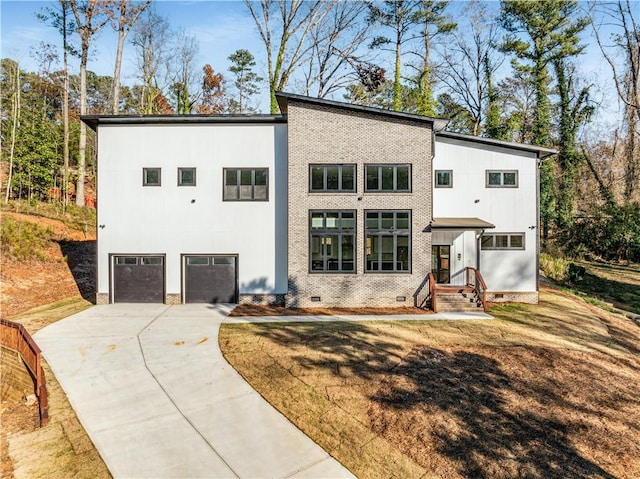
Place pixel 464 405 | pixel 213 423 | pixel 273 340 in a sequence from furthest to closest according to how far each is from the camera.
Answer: pixel 273 340 < pixel 464 405 < pixel 213 423

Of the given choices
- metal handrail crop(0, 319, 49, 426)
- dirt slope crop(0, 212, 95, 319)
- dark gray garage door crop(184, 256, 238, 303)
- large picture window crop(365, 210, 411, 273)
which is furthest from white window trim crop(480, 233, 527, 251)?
dirt slope crop(0, 212, 95, 319)

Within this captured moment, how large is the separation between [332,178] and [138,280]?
8.94 meters

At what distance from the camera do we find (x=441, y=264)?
15.7 meters

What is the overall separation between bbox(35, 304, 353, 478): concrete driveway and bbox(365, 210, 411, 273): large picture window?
661 centimetres

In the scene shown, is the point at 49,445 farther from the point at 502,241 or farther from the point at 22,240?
the point at 22,240

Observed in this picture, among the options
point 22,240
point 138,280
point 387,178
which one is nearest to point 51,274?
point 22,240

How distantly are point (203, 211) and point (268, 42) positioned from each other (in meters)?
18.5

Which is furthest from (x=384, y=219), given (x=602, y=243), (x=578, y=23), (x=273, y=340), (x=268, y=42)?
(x=578, y=23)

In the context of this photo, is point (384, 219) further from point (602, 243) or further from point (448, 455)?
point (602, 243)

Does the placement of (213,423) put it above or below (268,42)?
below

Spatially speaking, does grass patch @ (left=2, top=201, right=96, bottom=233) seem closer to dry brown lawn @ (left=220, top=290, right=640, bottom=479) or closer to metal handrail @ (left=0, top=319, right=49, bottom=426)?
metal handrail @ (left=0, top=319, right=49, bottom=426)

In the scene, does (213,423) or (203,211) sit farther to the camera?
(203,211)

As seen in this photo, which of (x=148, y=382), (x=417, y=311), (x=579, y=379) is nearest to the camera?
(x=148, y=382)

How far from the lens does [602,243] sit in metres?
27.7
